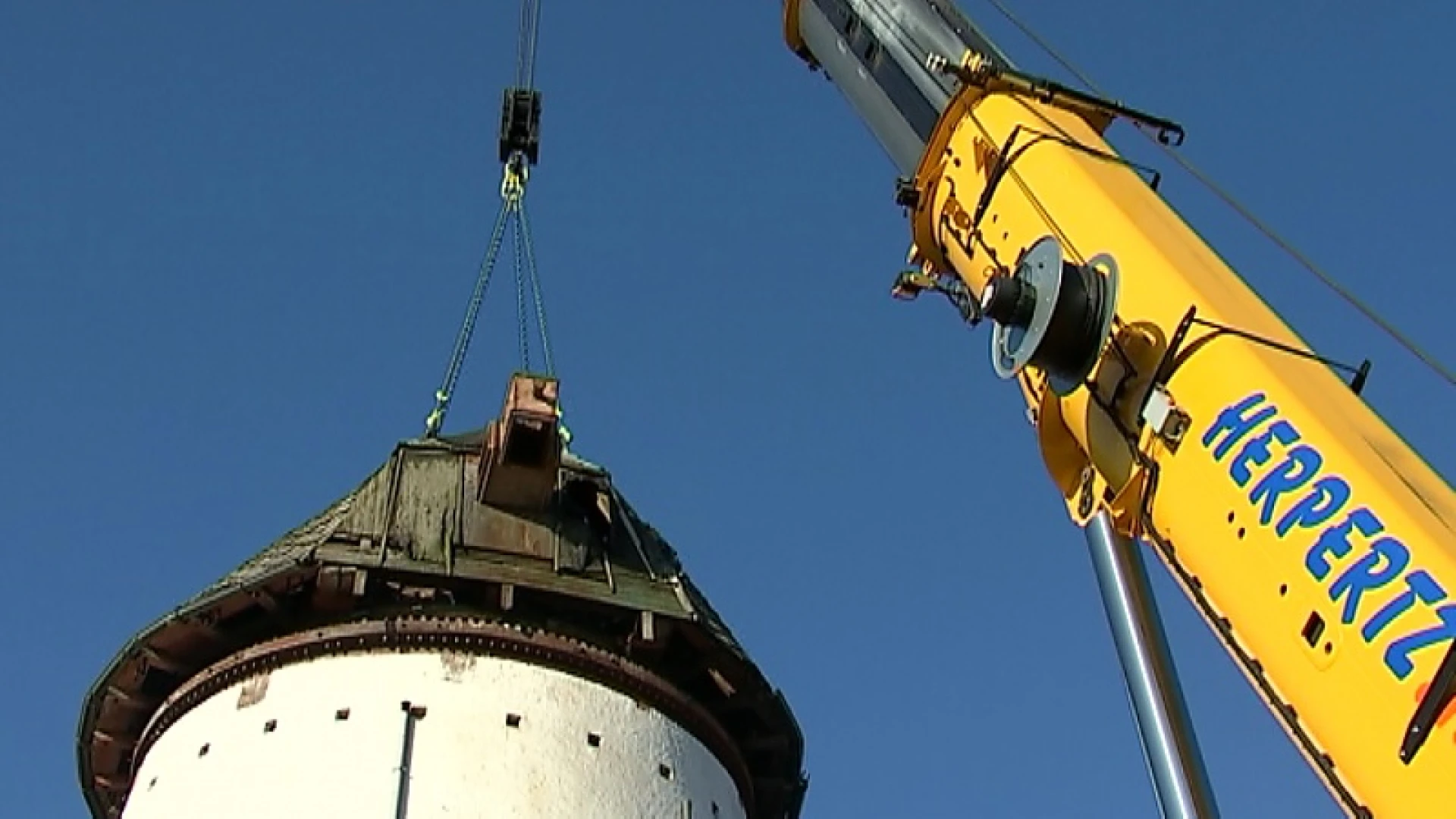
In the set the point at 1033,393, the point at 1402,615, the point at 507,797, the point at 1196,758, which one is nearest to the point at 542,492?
the point at 507,797

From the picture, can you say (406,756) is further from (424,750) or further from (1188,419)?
(1188,419)

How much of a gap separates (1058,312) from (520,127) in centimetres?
1611

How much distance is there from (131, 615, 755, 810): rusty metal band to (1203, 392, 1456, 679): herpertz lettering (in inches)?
377

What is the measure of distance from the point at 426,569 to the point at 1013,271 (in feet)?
28.1

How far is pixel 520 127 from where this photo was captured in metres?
23.5

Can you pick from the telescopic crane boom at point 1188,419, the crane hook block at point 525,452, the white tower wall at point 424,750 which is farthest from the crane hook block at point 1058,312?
the crane hook block at point 525,452

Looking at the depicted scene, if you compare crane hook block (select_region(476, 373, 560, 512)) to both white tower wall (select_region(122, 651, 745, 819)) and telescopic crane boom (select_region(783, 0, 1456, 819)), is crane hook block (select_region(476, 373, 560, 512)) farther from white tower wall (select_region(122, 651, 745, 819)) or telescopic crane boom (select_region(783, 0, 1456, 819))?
telescopic crane boom (select_region(783, 0, 1456, 819))

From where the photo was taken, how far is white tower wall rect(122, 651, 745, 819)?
48.1 ft

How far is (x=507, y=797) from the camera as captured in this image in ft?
48.2

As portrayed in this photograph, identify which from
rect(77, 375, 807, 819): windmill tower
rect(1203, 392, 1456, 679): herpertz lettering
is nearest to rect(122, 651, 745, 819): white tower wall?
rect(77, 375, 807, 819): windmill tower

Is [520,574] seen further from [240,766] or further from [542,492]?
[240,766]

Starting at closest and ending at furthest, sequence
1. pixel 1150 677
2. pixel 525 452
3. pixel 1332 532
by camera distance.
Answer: pixel 1332 532 → pixel 1150 677 → pixel 525 452

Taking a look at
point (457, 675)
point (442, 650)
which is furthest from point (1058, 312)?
point (442, 650)

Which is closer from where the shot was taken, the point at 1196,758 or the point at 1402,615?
the point at 1402,615
